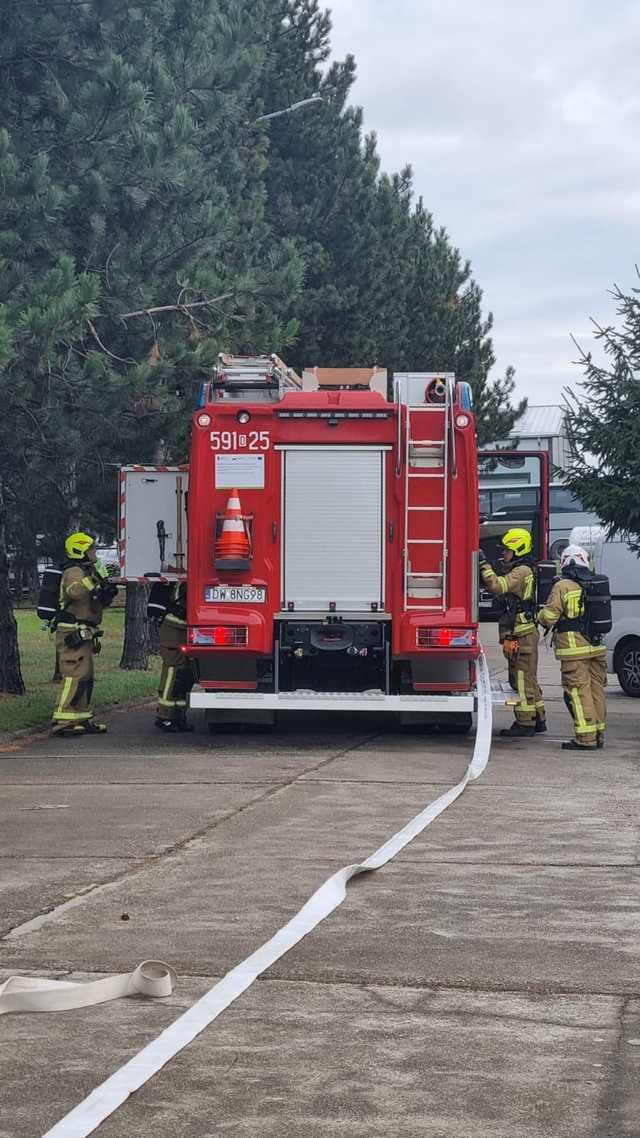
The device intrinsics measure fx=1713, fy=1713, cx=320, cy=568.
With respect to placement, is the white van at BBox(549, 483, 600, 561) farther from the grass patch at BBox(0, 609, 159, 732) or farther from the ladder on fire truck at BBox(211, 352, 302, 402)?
the ladder on fire truck at BBox(211, 352, 302, 402)

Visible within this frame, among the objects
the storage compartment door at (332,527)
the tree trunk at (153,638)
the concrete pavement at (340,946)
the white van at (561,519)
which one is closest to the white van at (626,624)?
the storage compartment door at (332,527)

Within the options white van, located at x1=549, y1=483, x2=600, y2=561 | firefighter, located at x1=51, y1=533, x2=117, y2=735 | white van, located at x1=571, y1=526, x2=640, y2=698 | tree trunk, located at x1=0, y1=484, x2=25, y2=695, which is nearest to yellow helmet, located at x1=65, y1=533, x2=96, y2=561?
firefighter, located at x1=51, y1=533, x2=117, y2=735

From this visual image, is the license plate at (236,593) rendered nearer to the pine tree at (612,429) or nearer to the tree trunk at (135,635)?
the pine tree at (612,429)

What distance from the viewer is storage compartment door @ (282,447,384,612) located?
14586 mm

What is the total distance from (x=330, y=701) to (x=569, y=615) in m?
2.21

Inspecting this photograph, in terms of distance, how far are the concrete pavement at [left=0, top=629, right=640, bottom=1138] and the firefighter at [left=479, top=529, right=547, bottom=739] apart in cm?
308

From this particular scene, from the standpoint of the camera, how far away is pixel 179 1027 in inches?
213

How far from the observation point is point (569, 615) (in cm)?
1471

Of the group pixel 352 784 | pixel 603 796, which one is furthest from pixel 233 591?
pixel 603 796

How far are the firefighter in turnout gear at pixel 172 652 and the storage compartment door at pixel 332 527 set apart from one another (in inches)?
66.3

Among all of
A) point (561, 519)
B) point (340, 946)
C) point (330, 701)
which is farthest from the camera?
point (561, 519)

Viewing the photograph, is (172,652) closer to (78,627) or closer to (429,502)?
(78,627)

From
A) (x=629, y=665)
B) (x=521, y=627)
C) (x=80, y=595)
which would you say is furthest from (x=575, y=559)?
(x=629, y=665)

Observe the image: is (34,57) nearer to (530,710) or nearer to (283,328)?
(283,328)
